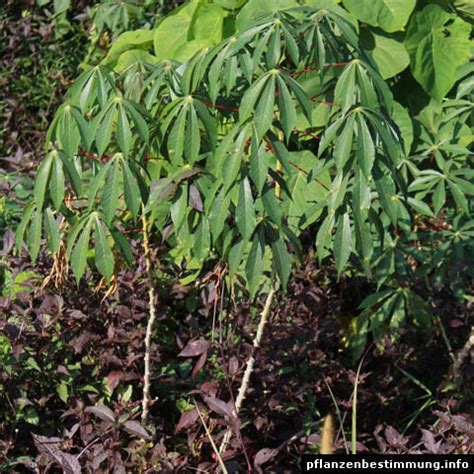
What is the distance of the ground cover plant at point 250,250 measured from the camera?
2.31 m

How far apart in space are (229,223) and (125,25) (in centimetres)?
265

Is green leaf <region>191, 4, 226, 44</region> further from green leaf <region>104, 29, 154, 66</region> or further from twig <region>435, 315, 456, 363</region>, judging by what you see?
twig <region>435, 315, 456, 363</region>

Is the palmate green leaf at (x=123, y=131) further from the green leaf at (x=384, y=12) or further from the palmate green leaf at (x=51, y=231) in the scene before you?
the green leaf at (x=384, y=12)

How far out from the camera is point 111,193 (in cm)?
229

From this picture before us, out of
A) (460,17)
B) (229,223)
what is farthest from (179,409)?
(460,17)

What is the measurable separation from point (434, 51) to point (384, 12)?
0.82ft

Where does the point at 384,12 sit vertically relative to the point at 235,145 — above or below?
below

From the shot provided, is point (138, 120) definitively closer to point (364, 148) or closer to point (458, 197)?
point (364, 148)

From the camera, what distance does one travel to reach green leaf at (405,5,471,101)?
371cm

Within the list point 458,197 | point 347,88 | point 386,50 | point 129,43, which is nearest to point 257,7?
point 386,50

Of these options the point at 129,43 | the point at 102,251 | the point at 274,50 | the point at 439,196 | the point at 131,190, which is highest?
the point at 274,50

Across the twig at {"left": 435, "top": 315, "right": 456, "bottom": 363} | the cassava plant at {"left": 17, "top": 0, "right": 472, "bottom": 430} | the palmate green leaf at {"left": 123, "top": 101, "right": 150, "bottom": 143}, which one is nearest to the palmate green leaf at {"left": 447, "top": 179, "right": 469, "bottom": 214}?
the twig at {"left": 435, "top": 315, "right": 456, "bottom": 363}

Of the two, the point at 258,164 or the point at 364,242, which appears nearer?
the point at 258,164

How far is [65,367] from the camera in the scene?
2879 mm
